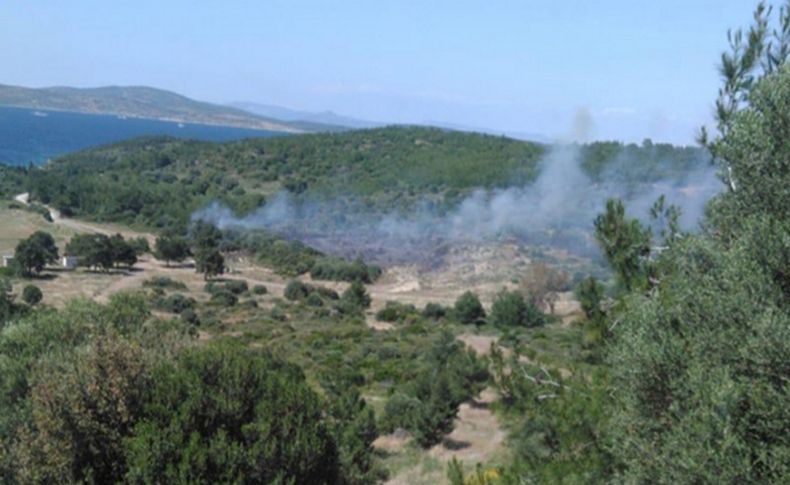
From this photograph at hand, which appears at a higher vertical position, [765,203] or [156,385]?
[765,203]

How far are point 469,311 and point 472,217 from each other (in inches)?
1088

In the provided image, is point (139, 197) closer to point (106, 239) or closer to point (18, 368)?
point (106, 239)

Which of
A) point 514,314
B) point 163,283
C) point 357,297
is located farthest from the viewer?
point 163,283

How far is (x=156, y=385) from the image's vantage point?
872cm

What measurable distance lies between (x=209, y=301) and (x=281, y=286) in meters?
8.09

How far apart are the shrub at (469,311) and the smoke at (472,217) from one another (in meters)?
15.9

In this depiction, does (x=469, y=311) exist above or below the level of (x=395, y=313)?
above

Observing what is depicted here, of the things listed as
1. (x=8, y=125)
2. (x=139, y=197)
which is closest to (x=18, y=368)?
(x=139, y=197)

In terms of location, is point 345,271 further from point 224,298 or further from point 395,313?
point 395,313

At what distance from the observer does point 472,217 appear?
6244 cm

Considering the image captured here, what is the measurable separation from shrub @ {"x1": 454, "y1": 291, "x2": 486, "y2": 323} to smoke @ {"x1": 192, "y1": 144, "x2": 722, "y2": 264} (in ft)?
52.3

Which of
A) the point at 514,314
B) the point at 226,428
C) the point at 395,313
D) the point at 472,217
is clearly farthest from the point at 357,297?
the point at 226,428

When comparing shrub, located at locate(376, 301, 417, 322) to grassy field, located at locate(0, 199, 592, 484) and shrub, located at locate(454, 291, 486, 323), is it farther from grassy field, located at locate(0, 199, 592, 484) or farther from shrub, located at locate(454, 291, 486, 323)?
shrub, located at locate(454, 291, 486, 323)

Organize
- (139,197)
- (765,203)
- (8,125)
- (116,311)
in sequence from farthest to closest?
(8,125) < (139,197) < (116,311) < (765,203)
